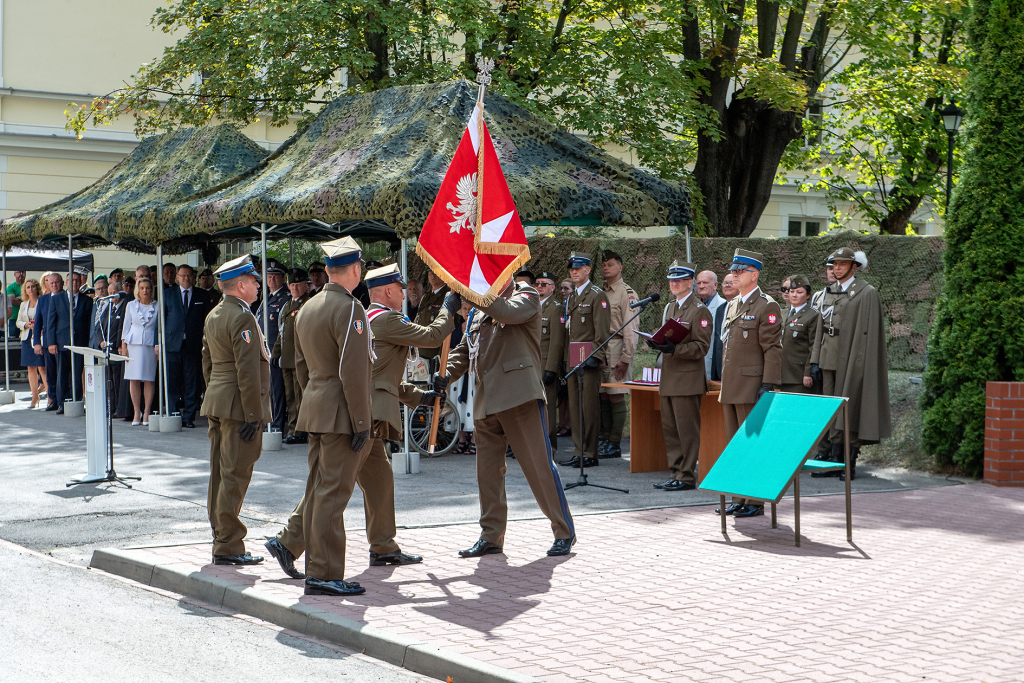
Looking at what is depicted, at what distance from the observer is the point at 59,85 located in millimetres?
26094

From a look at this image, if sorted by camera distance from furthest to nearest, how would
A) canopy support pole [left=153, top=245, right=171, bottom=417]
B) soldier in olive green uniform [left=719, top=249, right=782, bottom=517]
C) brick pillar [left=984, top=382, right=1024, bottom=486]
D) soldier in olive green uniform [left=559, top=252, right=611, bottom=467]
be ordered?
canopy support pole [left=153, top=245, right=171, bottom=417] → soldier in olive green uniform [left=559, top=252, right=611, bottom=467] → brick pillar [left=984, top=382, right=1024, bottom=486] → soldier in olive green uniform [left=719, top=249, right=782, bottom=517]

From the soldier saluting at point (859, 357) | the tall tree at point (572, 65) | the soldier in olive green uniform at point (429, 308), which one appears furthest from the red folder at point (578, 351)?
the tall tree at point (572, 65)

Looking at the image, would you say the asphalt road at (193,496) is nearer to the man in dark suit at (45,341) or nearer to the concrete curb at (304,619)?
the concrete curb at (304,619)

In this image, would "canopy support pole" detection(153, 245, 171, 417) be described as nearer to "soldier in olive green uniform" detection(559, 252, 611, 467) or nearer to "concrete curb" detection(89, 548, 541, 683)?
"soldier in olive green uniform" detection(559, 252, 611, 467)

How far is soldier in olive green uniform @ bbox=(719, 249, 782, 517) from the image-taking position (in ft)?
31.8

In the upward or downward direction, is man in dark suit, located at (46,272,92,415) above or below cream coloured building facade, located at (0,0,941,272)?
below

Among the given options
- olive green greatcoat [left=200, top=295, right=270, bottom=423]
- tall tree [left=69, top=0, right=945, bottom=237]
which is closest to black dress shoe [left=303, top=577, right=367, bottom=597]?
olive green greatcoat [left=200, top=295, right=270, bottom=423]

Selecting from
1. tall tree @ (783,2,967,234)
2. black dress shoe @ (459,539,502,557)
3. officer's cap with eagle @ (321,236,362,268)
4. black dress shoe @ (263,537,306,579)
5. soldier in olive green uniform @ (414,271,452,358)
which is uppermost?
tall tree @ (783,2,967,234)

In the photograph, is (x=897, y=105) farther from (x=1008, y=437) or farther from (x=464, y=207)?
(x=464, y=207)

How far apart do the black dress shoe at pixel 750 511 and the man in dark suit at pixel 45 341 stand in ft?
41.7

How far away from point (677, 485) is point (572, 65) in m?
9.90

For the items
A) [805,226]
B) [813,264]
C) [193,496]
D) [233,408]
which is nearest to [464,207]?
[233,408]

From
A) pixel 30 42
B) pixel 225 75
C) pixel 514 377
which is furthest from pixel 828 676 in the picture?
pixel 30 42

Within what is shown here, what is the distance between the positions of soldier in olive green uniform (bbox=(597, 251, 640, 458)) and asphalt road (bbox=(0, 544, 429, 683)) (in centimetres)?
665
